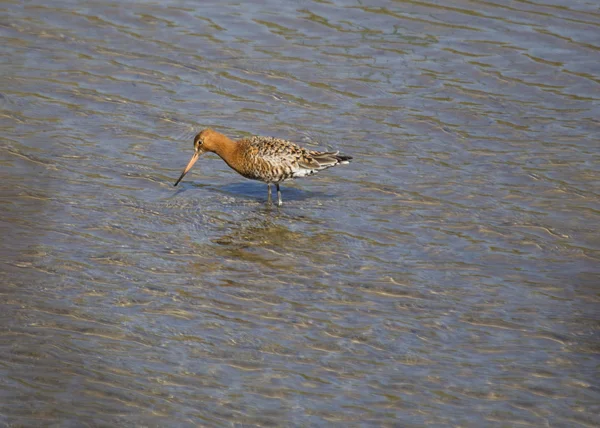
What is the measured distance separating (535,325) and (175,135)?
19.4ft

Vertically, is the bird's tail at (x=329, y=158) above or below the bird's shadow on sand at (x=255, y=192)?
above

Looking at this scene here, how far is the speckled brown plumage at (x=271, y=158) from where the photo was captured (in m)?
11.7

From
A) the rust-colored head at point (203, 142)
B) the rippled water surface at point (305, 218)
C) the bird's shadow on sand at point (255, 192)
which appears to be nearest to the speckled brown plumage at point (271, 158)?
the rust-colored head at point (203, 142)

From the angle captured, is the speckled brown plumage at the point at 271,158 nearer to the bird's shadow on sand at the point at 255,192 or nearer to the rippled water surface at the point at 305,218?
the bird's shadow on sand at the point at 255,192

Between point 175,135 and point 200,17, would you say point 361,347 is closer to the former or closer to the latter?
point 175,135

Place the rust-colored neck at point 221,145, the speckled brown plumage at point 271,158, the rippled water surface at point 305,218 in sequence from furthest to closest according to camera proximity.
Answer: the rust-colored neck at point 221,145, the speckled brown plumage at point 271,158, the rippled water surface at point 305,218

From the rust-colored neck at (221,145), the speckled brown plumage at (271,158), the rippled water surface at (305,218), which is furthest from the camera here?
the rust-colored neck at (221,145)

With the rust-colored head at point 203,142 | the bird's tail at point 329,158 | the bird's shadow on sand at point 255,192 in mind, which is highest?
the bird's tail at point 329,158

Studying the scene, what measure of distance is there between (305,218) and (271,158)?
2.72 feet

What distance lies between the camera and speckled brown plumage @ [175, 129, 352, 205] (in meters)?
11.7

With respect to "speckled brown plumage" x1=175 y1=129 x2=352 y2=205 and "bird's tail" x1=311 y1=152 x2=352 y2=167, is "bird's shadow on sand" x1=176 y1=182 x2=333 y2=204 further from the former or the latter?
"bird's tail" x1=311 y1=152 x2=352 y2=167

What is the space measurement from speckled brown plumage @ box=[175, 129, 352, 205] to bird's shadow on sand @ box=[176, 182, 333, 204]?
0.23 metres

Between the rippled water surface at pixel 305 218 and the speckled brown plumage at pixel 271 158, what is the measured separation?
361 millimetres

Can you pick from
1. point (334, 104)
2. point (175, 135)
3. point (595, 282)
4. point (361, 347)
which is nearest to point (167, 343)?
point (361, 347)
